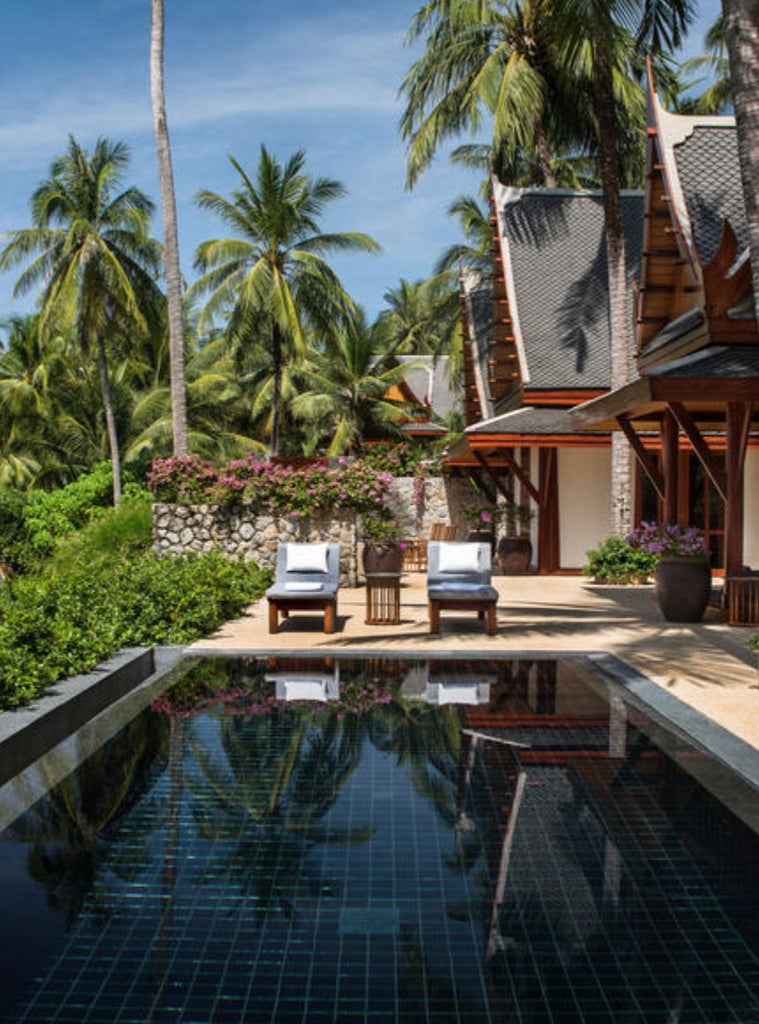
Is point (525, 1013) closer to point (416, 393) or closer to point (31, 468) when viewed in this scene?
point (31, 468)

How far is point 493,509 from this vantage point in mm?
21781

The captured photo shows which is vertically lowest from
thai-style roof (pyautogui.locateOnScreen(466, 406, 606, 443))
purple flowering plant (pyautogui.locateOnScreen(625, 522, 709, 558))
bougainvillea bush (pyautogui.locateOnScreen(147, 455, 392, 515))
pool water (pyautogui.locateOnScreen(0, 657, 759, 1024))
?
pool water (pyautogui.locateOnScreen(0, 657, 759, 1024))

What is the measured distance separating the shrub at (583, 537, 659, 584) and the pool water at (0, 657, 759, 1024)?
10.5 meters

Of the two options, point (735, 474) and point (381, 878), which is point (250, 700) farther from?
point (735, 474)

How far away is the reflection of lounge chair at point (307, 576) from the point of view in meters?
11.1

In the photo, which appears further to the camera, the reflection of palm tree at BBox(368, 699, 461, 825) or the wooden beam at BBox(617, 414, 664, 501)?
the wooden beam at BBox(617, 414, 664, 501)

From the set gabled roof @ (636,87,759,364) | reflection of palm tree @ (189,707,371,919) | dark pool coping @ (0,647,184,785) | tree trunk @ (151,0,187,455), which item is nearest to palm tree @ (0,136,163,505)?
tree trunk @ (151,0,187,455)

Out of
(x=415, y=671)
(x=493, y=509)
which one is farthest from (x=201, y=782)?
(x=493, y=509)

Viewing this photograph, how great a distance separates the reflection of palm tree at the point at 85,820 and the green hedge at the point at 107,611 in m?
0.91

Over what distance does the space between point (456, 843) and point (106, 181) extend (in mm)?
31038

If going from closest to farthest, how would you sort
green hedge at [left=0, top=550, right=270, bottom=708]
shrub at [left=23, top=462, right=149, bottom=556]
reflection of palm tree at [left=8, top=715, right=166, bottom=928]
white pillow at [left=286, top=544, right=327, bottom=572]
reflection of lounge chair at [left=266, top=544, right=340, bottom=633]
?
reflection of palm tree at [left=8, top=715, right=166, bottom=928] → green hedge at [left=0, top=550, right=270, bottom=708] → reflection of lounge chair at [left=266, top=544, right=340, bottom=633] → white pillow at [left=286, top=544, right=327, bottom=572] → shrub at [left=23, top=462, right=149, bottom=556]

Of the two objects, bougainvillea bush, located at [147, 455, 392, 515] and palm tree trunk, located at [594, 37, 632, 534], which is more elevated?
palm tree trunk, located at [594, 37, 632, 534]

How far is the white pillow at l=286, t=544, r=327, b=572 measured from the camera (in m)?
11.8

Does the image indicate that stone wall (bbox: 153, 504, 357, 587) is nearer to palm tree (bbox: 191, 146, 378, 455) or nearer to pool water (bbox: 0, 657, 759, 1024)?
pool water (bbox: 0, 657, 759, 1024)
